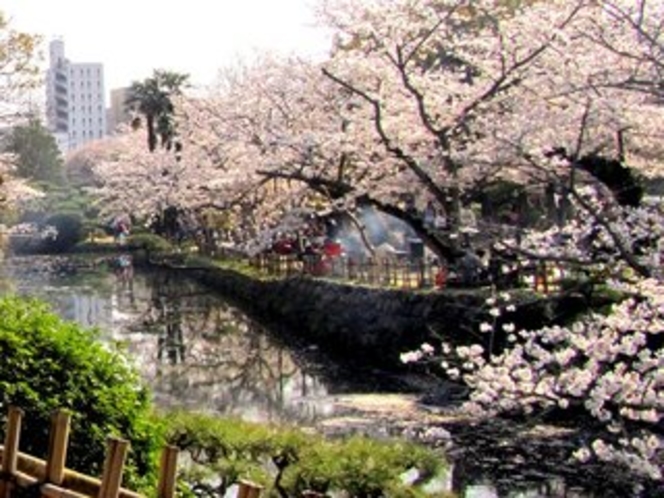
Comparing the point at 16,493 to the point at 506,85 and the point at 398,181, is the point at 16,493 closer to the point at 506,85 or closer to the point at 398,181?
the point at 506,85

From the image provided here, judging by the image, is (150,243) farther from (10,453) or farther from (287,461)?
(10,453)

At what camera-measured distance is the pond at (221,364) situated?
11.4 meters

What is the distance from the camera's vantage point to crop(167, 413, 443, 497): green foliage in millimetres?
7805

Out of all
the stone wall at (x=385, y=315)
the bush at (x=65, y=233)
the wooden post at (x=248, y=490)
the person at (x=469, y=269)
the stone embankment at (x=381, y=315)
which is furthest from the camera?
the bush at (x=65, y=233)

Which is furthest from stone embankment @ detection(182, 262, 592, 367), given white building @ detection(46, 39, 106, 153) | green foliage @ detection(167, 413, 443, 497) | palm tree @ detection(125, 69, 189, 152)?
white building @ detection(46, 39, 106, 153)

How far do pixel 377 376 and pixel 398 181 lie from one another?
15.6 ft

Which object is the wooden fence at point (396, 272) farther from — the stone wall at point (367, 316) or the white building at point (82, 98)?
the white building at point (82, 98)

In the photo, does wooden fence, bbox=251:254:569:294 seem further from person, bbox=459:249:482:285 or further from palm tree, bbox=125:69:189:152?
palm tree, bbox=125:69:189:152

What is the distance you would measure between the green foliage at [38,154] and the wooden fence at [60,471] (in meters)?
65.7

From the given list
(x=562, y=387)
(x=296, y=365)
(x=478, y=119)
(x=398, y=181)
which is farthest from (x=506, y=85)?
(x=562, y=387)

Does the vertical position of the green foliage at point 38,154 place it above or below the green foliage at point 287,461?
above

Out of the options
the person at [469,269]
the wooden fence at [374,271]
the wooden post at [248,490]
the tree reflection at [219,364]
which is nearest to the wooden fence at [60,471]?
the wooden post at [248,490]

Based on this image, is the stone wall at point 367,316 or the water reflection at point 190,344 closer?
the water reflection at point 190,344

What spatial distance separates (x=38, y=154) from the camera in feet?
234
